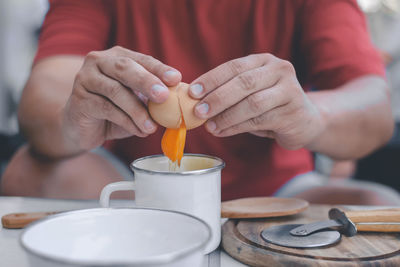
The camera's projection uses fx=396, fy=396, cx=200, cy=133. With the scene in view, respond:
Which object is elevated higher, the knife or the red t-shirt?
the red t-shirt

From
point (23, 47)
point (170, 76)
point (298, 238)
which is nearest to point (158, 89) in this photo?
point (170, 76)

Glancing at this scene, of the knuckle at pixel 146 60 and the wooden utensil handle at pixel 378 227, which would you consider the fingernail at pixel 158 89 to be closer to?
the knuckle at pixel 146 60

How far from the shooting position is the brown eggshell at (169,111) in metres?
0.53

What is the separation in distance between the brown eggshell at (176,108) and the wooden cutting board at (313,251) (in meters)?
0.17

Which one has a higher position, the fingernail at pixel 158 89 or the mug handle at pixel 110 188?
the fingernail at pixel 158 89

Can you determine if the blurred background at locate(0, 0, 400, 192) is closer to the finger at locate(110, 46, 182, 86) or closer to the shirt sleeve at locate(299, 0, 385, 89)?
the shirt sleeve at locate(299, 0, 385, 89)

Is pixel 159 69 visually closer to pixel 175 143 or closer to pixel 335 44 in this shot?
pixel 175 143

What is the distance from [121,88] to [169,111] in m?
0.10

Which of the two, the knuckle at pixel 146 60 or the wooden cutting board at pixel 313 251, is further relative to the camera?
the knuckle at pixel 146 60

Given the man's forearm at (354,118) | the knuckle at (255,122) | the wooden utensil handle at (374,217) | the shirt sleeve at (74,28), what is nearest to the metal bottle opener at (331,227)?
the wooden utensil handle at (374,217)

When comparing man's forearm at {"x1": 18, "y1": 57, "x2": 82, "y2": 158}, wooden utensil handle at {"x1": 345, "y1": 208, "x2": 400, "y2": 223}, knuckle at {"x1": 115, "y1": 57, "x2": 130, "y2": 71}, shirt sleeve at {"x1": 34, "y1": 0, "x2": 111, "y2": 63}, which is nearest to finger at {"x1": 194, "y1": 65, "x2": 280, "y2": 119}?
knuckle at {"x1": 115, "y1": 57, "x2": 130, "y2": 71}

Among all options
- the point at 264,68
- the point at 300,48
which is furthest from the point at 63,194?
the point at 300,48

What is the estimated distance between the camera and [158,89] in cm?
52

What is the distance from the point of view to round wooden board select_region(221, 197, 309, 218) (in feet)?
1.99
